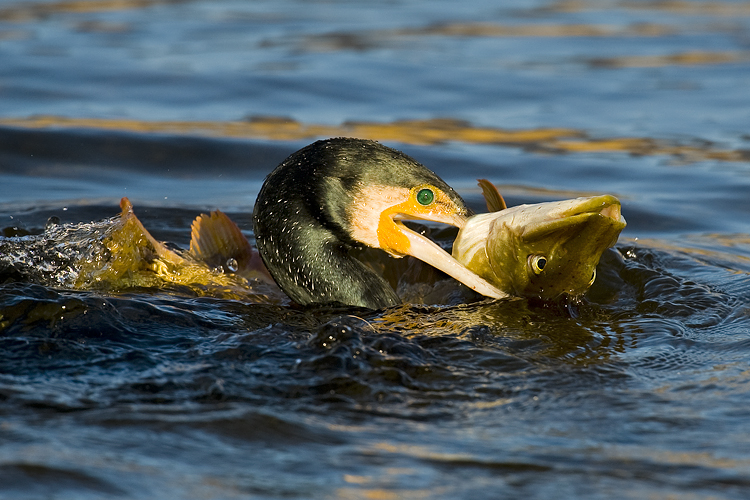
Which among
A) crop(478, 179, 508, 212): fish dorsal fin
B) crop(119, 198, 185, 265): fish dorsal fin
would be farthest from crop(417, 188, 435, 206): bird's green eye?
crop(119, 198, 185, 265): fish dorsal fin

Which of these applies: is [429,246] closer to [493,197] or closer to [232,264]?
[493,197]

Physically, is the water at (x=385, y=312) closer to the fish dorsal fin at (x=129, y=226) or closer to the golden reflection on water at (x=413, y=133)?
the golden reflection on water at (x=413, y=133)

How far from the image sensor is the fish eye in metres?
3.82

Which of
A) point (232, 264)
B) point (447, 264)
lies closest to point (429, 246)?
point (447, 264)

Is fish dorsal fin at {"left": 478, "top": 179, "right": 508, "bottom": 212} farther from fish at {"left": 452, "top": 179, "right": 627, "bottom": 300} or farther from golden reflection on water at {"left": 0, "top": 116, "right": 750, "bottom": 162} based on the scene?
golden reflection on water at {"left": 0, "top": 116, "right": 750, "bottom": 162}

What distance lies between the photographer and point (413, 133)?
7.85 metres

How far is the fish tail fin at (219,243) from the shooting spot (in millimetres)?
4602

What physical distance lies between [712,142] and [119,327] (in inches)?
215

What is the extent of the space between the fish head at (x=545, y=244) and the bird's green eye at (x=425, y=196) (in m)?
0.19

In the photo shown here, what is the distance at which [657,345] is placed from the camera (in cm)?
365

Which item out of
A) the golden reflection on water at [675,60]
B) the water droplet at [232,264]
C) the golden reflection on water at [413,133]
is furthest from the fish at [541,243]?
the golden reflection on water at [675,60]

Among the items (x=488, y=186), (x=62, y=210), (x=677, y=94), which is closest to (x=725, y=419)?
(x=488, y=186)

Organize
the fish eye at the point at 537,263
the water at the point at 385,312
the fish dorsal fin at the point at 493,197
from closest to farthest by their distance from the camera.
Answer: the water at the point at 385,312, the fish eye at the point at 537,263, the fish dorsal fin at the point at 493,197

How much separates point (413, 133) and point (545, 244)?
4.19 meters
